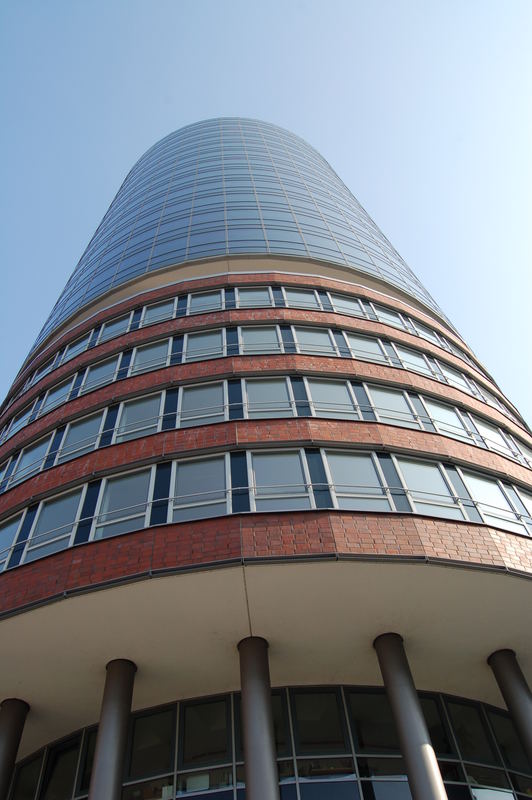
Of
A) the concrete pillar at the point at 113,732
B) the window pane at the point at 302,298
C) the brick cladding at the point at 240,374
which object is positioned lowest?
the concrete pillar at the point at 113,732

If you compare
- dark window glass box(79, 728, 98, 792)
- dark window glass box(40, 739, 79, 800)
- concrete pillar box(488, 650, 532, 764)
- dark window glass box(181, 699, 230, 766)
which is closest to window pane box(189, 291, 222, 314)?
dark window glass box(181, 699, 230, 766)

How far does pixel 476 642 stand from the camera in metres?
15.1

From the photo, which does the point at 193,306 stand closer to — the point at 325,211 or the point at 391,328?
the point at 391,328

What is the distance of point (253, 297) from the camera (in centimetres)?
2380

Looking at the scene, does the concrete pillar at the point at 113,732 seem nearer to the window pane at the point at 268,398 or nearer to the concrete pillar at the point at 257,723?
the concrete pillar at the point at 257,723

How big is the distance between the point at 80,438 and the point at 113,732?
858cm

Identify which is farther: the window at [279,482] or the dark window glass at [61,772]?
the dark window glass at [61,772]

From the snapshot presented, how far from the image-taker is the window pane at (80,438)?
18438 mm

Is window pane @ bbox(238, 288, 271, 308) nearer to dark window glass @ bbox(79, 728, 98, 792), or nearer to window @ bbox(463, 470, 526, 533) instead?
window @ bbox(463, 470, 526, 533)

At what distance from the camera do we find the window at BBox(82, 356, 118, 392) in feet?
70.0

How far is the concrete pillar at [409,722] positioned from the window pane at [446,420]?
262 inches

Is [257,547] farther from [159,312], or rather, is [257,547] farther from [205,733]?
[159,312]

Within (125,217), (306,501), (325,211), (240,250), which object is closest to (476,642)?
(306,501)

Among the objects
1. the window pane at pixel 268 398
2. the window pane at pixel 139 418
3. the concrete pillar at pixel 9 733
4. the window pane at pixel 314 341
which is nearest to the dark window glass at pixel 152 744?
the concrete pillar at pixel 9 733
